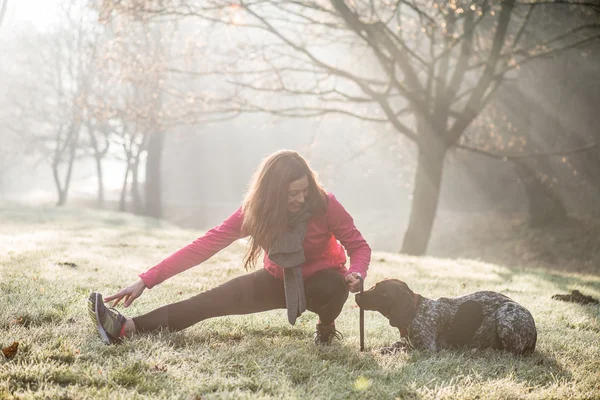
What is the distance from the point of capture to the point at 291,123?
41594 millimetres

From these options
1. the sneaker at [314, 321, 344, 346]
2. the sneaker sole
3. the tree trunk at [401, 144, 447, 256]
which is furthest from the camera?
the tree trunk at [401, 144, 447, 256]

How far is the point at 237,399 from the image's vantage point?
2.83 m

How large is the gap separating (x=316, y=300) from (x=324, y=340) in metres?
0.41

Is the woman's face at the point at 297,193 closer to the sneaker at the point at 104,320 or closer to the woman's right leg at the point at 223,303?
the woman's right leg at the point at 223,303

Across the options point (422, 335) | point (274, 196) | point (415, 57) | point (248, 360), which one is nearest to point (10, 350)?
point (248, 360)

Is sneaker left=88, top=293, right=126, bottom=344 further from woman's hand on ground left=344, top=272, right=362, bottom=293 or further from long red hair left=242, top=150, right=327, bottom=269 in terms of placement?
woman's hand on ground left=344, top=272, right=362, bottom=293

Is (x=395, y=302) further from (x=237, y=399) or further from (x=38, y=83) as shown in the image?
(x=38, y=83)

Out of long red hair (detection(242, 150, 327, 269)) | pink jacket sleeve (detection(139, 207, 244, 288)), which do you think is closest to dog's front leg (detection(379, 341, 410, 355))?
long red hair (detection(242, 150, 327, 269))

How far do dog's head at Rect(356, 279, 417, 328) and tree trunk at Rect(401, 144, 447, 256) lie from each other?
9.09m

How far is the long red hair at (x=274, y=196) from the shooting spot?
3.93m

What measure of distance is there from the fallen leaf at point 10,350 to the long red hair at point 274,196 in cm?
184

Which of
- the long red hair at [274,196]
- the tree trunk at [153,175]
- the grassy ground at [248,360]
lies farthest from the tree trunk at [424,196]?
the tree trunk at [153,175]

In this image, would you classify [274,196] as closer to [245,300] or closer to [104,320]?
[245,300]

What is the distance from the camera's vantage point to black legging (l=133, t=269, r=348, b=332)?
12.8ft
